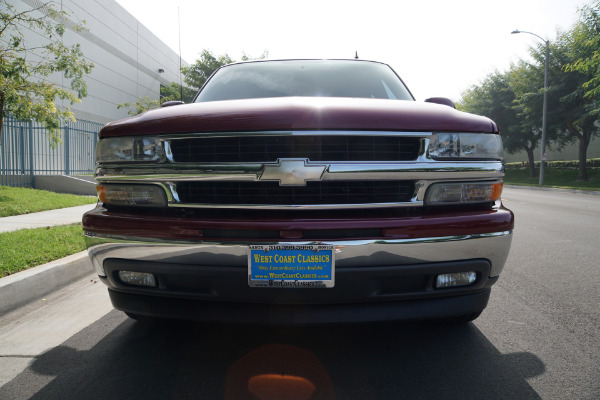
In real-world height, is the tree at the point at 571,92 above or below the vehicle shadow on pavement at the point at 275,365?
above

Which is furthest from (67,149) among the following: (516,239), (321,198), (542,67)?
(542,67)

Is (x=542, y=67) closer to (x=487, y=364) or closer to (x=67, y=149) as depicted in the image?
(x=67, y=149)

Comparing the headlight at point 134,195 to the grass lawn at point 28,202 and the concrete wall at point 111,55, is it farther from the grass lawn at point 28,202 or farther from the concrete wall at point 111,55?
the concrete wall at point 111,55

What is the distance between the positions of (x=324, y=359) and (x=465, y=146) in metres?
1.28

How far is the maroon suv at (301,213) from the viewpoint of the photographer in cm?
190

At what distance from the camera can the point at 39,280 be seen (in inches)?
137

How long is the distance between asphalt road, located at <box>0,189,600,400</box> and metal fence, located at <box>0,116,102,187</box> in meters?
9.61

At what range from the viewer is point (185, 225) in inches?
77.4

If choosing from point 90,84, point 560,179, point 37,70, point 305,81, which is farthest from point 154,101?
point 560,179

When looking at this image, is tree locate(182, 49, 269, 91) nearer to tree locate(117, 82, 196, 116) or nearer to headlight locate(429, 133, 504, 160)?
tree locate(117, 82, 196, 116)

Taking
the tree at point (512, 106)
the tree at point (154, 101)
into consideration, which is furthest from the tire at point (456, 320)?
the tree at point (512, 106)

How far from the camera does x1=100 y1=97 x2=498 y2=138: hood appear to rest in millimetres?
1997

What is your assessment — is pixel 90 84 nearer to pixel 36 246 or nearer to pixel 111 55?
pixel 111 55

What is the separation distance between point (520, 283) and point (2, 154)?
485 inches
